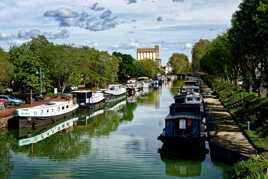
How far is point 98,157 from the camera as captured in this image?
27219 millimetres

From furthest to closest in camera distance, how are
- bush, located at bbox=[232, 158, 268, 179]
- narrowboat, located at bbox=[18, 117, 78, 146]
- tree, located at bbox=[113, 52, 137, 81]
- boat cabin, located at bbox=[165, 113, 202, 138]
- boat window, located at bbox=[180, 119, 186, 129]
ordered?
1. tree, located at bbox=[113, 52, 137, 81]
2. narrowboat, located at bbox=[18, 117, 78, 146]
3. boat window, located at bbox=[180, 119, 186, 129]
4. boat cabin, located at bbox=[165, 113, 202, 138]
5. bush, located at bbox=[232, 158, 268, 179]

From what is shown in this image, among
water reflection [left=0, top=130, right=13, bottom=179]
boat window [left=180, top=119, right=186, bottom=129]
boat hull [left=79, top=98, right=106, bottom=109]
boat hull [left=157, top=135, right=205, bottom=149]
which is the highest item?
boat window [left=180, top=119, right=186, bottom=129]

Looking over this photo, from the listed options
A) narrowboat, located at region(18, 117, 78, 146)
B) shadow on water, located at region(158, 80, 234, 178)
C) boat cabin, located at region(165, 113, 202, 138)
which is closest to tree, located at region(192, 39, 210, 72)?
narrowboat, located at region(18, 117, 78, 146)

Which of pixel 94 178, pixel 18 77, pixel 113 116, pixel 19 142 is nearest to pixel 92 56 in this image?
pixel 18 77

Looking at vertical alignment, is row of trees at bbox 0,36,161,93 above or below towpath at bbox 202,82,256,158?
above

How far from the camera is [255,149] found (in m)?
23.5

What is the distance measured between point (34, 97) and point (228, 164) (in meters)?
40.5

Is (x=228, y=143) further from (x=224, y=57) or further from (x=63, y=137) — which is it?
(x=224, y=57)

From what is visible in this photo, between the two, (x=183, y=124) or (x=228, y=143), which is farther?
(x=183, y=124)

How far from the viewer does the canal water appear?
76.6ft

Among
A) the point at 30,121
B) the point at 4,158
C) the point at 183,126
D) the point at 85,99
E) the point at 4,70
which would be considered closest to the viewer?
the point at 4,158

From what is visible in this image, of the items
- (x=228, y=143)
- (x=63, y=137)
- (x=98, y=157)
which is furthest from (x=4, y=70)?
(x=228, y=143)

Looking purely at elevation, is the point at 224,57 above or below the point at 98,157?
above

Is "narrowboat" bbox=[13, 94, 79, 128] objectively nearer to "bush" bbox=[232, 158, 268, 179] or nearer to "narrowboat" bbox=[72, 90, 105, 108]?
"narrowboat" bbox=[72, 90, 105, 108]
